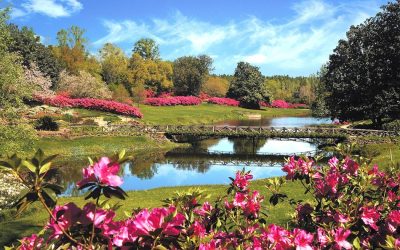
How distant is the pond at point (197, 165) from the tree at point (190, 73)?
1907 inches

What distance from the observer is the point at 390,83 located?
36156 millimetres

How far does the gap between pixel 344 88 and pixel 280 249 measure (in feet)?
125

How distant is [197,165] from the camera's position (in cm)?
3225

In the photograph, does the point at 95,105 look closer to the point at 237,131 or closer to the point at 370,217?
the point at 237,131

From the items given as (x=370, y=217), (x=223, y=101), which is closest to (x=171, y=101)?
(x=223, y=101)

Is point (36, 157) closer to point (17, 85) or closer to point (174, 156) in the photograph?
point (17, 85)

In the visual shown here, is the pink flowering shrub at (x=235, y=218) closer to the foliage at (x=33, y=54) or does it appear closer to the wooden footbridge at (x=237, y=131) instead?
the wooden footbridge at (x=237, y=131)

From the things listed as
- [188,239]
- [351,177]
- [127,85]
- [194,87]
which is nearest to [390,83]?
[351,177]

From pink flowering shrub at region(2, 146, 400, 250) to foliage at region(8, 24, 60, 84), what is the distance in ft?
199

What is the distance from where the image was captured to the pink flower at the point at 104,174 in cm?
231

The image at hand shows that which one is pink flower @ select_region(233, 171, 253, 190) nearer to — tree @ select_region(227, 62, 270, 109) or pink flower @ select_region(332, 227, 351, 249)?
pink flower @ select_region(332, 227, 351, 249)

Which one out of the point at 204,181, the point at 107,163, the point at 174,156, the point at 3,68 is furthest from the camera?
the point at 174,156

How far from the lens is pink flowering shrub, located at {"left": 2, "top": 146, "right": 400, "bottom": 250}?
2.39 m

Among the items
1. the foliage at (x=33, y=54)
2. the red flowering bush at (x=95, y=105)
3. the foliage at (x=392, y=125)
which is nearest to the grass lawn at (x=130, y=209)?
the foliage at (x=392, y=125)
